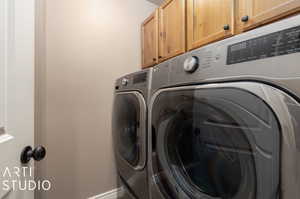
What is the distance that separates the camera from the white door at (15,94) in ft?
1.68

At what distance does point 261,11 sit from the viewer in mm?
737

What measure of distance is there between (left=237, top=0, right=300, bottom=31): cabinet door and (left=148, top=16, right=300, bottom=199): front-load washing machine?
0.42 metres

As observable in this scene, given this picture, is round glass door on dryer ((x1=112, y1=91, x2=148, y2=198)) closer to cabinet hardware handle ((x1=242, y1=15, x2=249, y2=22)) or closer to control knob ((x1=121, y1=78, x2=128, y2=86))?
control knob ((x1=121, y1=78, x2=128, y2=86))

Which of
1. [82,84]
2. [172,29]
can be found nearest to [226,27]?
[172,29]

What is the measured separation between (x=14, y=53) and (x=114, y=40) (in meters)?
1.05

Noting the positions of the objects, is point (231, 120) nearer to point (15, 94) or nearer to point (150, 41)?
point (15, 94)

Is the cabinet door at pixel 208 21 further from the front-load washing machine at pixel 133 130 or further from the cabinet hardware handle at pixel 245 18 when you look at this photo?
the front-load washing machine at pixel 133 130

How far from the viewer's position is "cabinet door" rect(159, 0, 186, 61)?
3.78ft

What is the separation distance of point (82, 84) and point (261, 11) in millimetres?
1319

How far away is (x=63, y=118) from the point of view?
1267 millimetres

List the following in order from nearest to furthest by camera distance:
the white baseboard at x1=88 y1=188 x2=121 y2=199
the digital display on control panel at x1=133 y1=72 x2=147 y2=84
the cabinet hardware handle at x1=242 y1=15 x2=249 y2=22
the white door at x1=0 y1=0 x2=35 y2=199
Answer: the white door at x1=0 y1=0 x2=35 y2=199 < the cabinet hardware handle at x1=242 y1=15 x2=249 y2=22 < the digital display on control panel at x1=133 y1=72 x2=147 y2=84 < the white baseboard at x1=88 y1=188 x2=121 y2=199

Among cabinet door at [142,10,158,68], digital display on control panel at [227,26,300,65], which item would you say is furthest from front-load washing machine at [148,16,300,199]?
cabinet door at [142,10,158,68]

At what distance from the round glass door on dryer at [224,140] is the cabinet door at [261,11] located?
0.53 meters

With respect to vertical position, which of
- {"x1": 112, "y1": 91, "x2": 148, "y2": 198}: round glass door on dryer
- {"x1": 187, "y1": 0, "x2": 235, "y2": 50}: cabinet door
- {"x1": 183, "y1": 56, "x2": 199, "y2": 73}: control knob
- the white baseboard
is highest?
{"x1": 187, "y1": 0, "x2": 235, "y2": 50}: cabinet door
